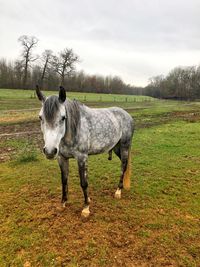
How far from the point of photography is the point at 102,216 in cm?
375

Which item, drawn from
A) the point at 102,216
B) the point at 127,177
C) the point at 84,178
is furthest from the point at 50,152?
the point at 127,177

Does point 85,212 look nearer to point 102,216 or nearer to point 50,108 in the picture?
point 102,216

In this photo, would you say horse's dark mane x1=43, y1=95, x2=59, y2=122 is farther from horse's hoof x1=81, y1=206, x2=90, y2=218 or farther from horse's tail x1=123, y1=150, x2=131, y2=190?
horse's tail x1=123, y1=150, x2=131, y2=190

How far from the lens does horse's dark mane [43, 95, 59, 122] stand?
2.84m

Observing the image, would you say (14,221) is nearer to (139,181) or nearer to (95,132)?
(95,132)

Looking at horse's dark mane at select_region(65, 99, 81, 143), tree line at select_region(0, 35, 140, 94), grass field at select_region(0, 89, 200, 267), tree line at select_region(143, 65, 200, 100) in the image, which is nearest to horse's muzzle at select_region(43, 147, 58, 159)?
horse's dark mane at select_region(65, 99, 81, 143)

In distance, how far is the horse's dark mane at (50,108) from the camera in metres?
2.84

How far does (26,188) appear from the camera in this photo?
4727 mm

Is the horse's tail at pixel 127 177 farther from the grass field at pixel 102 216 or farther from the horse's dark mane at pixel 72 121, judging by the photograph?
the horse's dark mane at pixel 72 121

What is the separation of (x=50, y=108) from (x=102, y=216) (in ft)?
6.78

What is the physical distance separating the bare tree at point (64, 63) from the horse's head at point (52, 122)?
46.2 meters

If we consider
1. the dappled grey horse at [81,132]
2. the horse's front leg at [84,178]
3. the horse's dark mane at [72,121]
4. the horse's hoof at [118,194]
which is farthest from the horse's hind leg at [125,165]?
the horse's dark mane at [72,121]

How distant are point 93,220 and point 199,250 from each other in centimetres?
159

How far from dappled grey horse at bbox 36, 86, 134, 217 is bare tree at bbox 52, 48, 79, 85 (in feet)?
147
